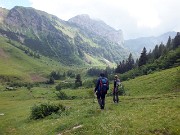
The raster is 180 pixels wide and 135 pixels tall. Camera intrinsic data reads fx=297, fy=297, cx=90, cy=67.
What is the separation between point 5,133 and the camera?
36.2 m

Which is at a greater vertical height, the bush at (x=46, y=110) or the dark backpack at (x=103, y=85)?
the dark backpack at (x=103, y=85)

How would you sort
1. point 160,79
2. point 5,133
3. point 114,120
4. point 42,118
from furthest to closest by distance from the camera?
1. point 160,79
2. point 42,118
3. point 5,133
4. point 114,120

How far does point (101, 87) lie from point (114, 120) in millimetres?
6136

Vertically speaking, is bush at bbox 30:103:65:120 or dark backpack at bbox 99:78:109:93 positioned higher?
dark backpack at bbox 99:78:109:93

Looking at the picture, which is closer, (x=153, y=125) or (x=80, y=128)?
(x=153, y=125)

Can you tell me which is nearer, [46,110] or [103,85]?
[103,85]

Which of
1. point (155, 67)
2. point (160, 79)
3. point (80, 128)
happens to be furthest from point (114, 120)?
point (155, 67)

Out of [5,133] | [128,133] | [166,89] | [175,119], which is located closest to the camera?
[128,133]

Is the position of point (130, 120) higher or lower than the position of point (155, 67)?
lower

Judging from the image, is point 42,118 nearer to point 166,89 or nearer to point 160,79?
point 166,89

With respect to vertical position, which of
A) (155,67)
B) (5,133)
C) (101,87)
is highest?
(155,67)

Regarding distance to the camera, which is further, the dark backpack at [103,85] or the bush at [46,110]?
the bush at [46,110]

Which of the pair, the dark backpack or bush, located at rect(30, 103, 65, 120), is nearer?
the dark backpack

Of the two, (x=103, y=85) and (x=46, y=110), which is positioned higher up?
(x=103, y=85)
